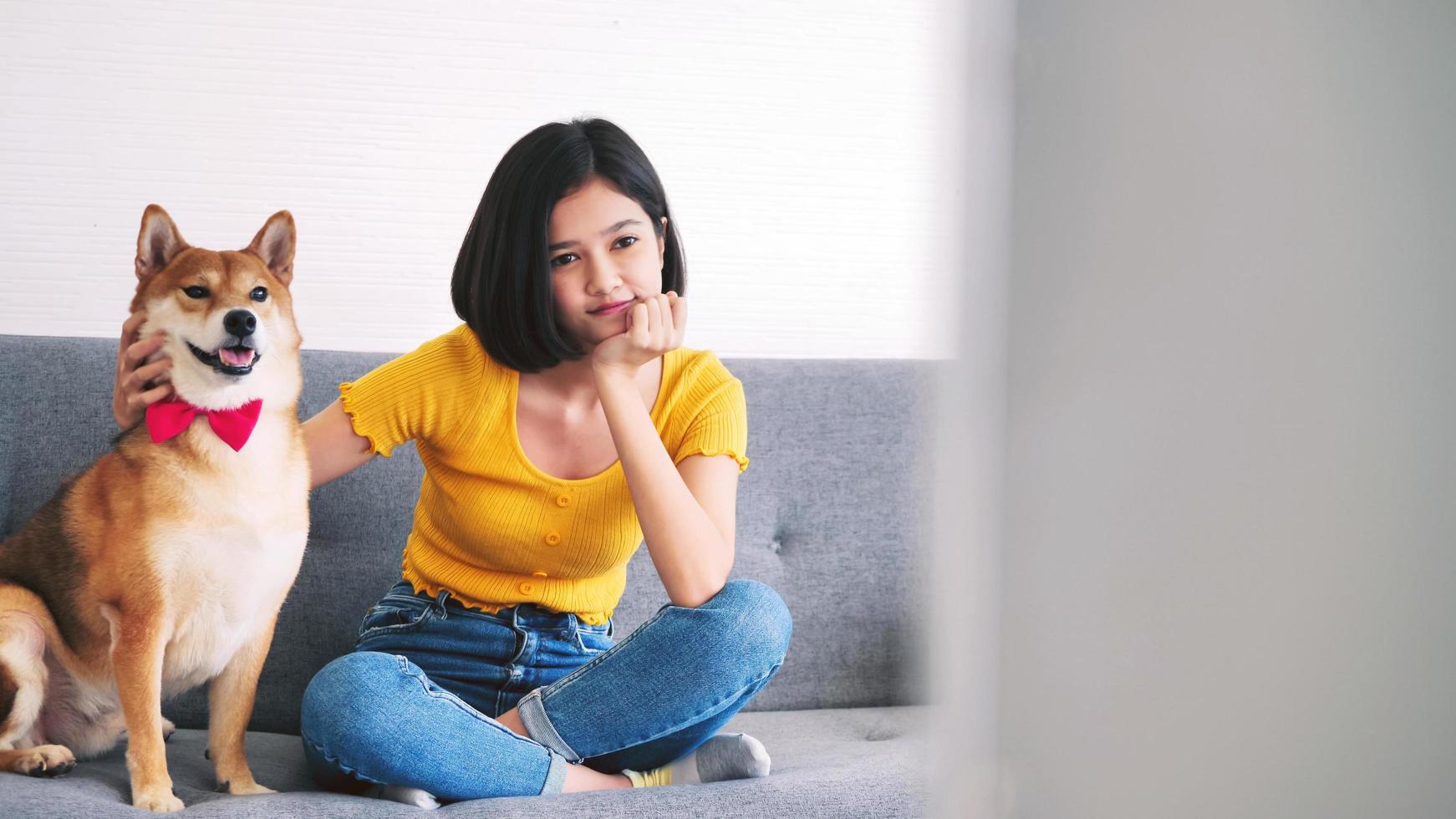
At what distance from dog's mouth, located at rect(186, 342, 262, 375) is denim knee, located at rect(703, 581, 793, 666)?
520mm

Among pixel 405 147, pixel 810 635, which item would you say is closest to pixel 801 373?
pixel 810 635

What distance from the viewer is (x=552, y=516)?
1.26 metres

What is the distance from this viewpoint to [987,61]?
0.21 metres

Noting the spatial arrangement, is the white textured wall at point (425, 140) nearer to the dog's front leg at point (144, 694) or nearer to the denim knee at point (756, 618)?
the denim knee at point (756, 618)

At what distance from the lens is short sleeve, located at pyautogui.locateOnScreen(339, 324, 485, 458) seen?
1.27m

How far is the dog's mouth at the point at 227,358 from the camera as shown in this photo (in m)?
1.04

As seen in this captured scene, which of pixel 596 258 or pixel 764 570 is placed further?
A: pixel 764 570

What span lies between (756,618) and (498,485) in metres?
0.38

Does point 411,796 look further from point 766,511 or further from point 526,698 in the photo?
point 766,511

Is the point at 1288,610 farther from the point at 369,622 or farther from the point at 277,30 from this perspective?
the point at 277,30

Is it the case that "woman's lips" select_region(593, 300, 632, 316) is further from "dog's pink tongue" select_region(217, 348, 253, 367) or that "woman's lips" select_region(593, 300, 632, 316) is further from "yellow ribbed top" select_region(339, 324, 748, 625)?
"dog's pink tongue" select_region(217, 348, 253, 367)

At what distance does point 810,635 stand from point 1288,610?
1426 millimetres

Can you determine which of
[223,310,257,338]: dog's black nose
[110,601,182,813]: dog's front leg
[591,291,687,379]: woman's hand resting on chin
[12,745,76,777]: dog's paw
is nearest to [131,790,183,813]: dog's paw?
[110,601,182,813]: dog's front leg

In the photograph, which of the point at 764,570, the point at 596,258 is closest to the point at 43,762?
the point at 596,258
